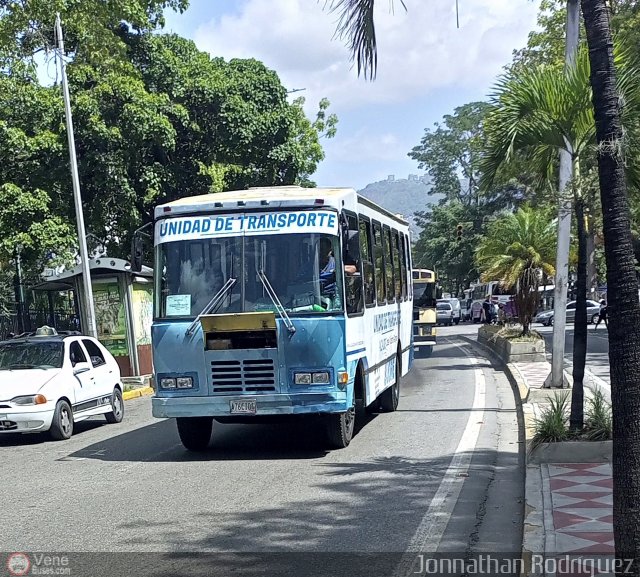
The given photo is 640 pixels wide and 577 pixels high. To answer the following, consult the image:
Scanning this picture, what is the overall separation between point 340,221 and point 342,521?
4291 millimetres

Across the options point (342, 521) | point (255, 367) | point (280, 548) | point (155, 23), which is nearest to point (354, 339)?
point (255, 367)

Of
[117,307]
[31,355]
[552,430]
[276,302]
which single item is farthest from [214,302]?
[117,307]

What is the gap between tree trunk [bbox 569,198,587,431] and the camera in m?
10.1

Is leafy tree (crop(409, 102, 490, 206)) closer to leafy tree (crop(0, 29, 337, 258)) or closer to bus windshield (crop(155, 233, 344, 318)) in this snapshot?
leafy tree (crop(0, 29, 337, 258))

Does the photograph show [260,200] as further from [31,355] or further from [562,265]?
[562,265]

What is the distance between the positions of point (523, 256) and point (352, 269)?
16451 millimetres

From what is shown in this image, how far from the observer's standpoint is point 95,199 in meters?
27.3

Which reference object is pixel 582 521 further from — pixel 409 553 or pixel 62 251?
pixel 62 251

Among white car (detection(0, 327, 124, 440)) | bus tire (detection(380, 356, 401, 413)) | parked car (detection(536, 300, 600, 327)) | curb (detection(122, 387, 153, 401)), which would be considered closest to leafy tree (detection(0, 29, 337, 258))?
curb (detection(122, 387, 153, 401))

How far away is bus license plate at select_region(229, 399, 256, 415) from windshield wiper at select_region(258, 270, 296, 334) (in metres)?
0.97

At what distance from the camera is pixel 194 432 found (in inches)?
447

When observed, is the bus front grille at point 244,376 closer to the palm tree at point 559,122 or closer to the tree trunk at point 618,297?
the palm tree at point 559,122

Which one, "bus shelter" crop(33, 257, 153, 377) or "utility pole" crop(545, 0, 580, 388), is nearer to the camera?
"utility pole" crop(545, 0, 580, 388)

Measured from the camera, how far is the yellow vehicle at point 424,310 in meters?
29.2
